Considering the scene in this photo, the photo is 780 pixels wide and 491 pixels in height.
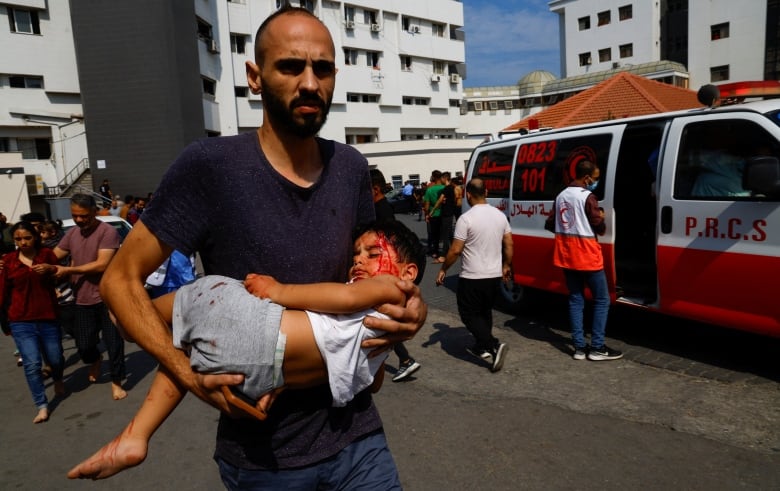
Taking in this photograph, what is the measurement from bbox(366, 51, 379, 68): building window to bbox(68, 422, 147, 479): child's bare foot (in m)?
44.4

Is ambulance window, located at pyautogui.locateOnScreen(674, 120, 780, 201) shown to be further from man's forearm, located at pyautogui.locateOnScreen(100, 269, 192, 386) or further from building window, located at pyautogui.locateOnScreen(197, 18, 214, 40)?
building window, located at pyautogui.locateOnScreen(197, 18, 214, 40)

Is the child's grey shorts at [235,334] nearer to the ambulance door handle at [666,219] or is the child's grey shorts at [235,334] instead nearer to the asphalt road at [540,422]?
the asphalt road at [540,422]

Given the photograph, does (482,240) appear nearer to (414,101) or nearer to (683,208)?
(683,208)

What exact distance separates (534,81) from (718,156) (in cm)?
5441

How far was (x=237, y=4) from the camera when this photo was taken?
35.2 m

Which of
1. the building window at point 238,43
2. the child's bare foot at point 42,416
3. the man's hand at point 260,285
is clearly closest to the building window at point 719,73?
the building window at point 238,43

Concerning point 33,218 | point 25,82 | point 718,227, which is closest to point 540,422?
point 718,227

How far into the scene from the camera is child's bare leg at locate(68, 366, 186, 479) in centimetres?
156

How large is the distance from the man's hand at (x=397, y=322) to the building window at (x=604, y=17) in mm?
Answer: 53879

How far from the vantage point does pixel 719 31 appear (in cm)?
3959

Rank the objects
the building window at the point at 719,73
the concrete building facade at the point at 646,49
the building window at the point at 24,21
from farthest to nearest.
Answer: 1. the building window at the point at 719,73
2. the concrete building facade at the point at 646,49
3. the building window at the point at 24,21

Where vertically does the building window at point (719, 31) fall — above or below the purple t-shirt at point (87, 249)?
above

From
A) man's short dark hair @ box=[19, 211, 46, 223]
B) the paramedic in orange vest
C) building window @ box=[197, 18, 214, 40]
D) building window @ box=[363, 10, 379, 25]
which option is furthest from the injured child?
building window @ box=[363, 10, 379, 25]

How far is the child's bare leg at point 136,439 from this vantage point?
156 centimetres
